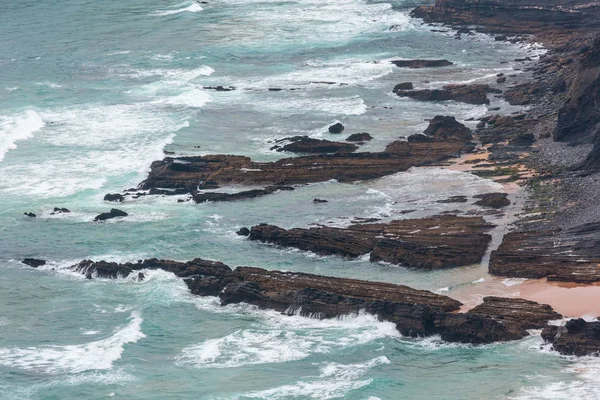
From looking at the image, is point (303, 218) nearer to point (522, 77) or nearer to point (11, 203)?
point (11, 203)

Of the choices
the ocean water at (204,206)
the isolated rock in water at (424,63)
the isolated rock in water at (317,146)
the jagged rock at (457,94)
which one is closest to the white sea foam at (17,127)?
the ocean water at (204,206)

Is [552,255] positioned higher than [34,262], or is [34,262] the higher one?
[552,255]

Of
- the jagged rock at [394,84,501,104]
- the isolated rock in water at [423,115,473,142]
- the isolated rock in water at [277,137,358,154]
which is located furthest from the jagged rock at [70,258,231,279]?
the jagged rock at [394,84,501,104]

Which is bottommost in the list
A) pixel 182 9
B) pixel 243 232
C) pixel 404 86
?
pixel 243 232

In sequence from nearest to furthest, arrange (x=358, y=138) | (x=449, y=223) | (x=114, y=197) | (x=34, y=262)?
(x=449, y=223) < (x=34, y=262) < (x=114, y=197) < (x=358, y=138)

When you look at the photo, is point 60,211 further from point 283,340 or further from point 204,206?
point 283,340

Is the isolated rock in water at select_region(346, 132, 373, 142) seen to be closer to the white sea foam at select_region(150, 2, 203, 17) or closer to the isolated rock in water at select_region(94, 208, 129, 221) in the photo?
the isolated rock in water at select_region(94, 208, 129, 221)

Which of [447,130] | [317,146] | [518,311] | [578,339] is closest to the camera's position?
[578,339]

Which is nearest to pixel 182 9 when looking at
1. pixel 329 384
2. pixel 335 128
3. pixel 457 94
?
pixel 457 94
